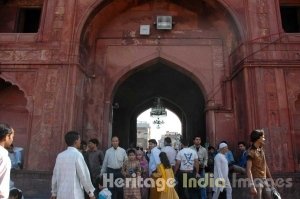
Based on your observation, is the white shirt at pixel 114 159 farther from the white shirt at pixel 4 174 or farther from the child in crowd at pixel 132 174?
the white shirt at pixel 4 174

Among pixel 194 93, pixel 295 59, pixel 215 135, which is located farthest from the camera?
pixel 194 93

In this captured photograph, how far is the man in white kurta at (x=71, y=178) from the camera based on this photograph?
3404 mm

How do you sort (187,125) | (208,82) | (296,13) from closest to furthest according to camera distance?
(208,82) < (296,13) < (187,125)

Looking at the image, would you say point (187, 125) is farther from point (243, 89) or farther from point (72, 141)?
point (72, 141)

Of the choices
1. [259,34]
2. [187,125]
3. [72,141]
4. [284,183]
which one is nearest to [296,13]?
[259,34]

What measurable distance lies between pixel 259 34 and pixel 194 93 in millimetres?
5667

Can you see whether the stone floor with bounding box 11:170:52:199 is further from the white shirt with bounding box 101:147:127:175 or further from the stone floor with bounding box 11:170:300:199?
the white shirt with bounding box 101:147:127:175

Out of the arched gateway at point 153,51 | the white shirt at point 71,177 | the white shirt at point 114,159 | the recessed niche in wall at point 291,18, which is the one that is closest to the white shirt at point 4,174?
the white shirt at point 71,177

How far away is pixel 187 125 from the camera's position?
49.2 ft

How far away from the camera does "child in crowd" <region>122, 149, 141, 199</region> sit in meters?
5.39

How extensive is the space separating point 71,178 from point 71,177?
0.04ft

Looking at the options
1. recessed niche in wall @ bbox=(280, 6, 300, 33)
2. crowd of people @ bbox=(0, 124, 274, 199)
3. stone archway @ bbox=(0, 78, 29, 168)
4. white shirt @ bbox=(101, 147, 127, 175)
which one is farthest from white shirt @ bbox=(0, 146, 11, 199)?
recessed niche in wall @ bbox=(280, 6, 300, 33)

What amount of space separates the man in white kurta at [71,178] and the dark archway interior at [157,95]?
333 inches

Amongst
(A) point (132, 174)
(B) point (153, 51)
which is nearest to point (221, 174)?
(A) point (132, 174)
